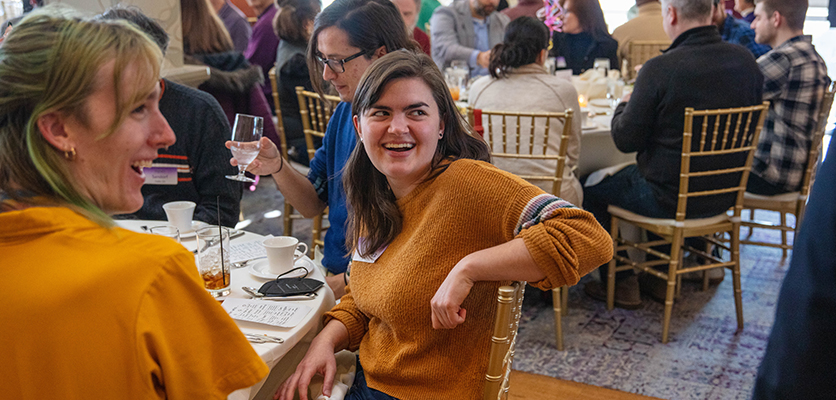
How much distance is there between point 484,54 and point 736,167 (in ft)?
7.29

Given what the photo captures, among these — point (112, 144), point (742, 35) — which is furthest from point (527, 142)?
point (742, 35)

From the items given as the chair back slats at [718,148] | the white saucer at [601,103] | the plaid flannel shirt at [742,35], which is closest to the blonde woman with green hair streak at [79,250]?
the chair back slats at [718,148]

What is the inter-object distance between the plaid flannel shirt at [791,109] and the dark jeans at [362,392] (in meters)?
2.58

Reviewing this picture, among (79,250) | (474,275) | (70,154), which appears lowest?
(474,275)

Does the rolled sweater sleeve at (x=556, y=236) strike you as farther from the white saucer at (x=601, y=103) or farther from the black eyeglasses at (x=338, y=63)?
the white saucer at (x=601, y=103)

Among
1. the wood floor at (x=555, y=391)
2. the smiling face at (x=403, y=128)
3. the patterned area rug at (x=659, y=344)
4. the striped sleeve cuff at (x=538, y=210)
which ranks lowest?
the patterned area rug at (x=659, y=344)

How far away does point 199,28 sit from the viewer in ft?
10.8

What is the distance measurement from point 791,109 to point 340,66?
2525mm

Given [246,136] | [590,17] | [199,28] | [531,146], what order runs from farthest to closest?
[590,17], [199,28], [531,146], [246,136]

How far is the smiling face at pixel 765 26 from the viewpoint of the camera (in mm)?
3301

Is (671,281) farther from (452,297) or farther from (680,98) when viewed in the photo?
(452,297)

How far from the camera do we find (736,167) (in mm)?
2781

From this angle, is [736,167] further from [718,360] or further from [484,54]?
[484,54]

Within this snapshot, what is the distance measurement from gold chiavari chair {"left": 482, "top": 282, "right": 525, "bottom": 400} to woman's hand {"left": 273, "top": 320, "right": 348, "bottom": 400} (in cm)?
36
